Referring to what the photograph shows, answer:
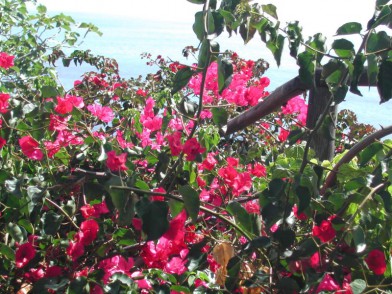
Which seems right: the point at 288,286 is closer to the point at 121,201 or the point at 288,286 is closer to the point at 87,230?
the point at 121,201

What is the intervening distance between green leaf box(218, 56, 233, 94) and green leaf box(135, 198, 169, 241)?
234 mm

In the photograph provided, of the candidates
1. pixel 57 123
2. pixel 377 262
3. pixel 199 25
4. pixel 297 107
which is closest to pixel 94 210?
pixel 57 123

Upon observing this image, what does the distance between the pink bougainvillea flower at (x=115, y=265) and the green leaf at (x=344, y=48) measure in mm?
570

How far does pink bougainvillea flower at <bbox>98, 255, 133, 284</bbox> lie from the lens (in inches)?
48.6

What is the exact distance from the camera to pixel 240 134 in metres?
2.73

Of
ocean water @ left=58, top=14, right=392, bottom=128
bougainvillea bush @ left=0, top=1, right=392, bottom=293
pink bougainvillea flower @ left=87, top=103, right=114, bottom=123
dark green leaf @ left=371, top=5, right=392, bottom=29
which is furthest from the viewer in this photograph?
ocean water @ left=58, top=14, right=392, bottom=128

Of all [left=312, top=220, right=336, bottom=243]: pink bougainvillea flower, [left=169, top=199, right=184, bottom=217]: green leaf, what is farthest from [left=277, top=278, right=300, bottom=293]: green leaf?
[left=169, top=199, right=184, bottom=217]: green leaf

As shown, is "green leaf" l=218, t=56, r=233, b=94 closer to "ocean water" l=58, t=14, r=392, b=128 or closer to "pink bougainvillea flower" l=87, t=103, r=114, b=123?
"pink bougainvillea flower" l=87, t=103, r=114, b=123

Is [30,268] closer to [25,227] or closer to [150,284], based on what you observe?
[25,227]

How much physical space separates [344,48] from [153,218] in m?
0.43

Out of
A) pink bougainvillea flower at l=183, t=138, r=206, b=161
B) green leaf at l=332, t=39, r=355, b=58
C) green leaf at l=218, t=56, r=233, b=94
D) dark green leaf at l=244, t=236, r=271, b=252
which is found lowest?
dark green leaf at l=244, t=236, r=271, b=252

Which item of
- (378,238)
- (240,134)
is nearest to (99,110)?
(240,134)

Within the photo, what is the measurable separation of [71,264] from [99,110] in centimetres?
73

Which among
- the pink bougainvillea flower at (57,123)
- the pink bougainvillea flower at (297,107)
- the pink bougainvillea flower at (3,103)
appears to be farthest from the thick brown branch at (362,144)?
the pink bougainvillea flower at (297,107)
